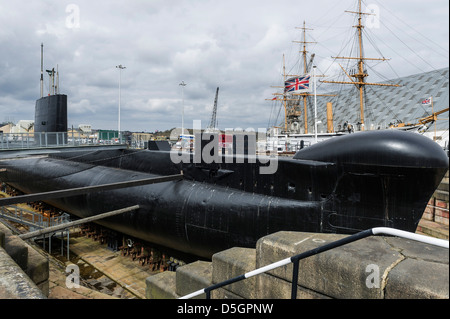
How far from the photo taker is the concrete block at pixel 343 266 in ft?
8.45

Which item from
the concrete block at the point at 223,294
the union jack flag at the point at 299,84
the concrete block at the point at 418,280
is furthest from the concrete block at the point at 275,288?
the union jack flag at the point at 299,84

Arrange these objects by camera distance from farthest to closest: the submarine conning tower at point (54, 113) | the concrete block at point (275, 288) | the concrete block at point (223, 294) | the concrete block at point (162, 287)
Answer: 1. the submarine conning tower at point (54, 113)
2. the concrete block at point (162, 287)
3. the concrete block at point (223, 294)
4. the concrete block at point (275, 288)

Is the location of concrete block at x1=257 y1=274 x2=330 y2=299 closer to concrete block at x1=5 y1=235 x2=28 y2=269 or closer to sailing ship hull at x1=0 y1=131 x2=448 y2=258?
sailing ship hull at x1=0 y1=131 x2=448 y2=258

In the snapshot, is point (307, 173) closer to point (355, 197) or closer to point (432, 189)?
point (355, 197)

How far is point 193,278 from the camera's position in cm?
523

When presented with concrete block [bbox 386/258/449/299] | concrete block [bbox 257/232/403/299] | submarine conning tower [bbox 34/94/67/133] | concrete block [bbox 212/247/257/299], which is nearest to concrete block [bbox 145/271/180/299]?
concrete block [bbox 212/247/257/299]

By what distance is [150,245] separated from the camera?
9.88m

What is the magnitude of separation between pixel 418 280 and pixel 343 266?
0.65 metres

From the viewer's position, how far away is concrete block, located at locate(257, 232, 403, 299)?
2.57 m

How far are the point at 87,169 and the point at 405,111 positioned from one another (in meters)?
54.9

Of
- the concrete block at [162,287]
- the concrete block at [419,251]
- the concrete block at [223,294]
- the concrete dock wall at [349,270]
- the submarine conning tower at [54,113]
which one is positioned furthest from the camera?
the submarine conning tower at [54,113]

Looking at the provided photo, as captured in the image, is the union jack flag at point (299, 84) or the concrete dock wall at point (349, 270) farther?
the union jack flag at point (299, 84)

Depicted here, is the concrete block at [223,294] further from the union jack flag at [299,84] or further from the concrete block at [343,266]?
the union jack flag at [299,84]
